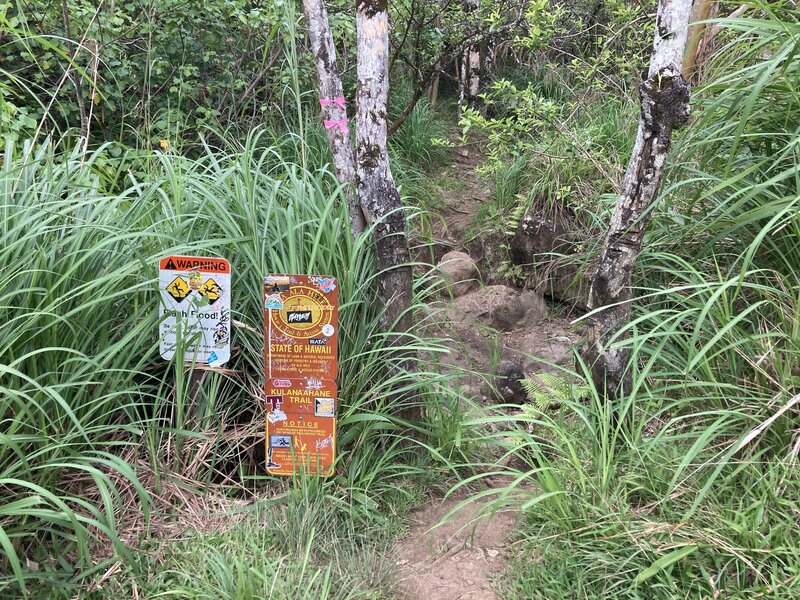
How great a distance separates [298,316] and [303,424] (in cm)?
45

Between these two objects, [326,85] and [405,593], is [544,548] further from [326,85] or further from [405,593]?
[326,85]

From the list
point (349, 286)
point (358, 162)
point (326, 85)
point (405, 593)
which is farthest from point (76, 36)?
point (405, 593)

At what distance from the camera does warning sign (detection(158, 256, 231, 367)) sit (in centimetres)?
270

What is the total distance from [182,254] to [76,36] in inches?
108

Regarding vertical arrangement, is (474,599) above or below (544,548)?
below

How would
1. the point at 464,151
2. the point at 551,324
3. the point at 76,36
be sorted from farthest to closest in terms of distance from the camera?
the point at 464,151 → the point at 551,324 → the point at 76,36

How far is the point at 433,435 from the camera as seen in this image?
299 centimetres

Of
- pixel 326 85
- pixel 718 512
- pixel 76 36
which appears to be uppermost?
pixel 76 36

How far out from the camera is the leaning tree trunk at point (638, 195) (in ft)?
8.68

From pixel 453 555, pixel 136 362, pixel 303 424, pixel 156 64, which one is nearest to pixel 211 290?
pixel 136 362

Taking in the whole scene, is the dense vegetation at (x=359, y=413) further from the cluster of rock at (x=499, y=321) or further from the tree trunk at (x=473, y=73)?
the tree trunk at (x=473, y=73)

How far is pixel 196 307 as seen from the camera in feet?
9.00

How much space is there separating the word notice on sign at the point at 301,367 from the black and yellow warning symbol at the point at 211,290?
216 millimetres

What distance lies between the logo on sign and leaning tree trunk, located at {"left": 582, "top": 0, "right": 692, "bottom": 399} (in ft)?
3.95
